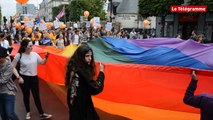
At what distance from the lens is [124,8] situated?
6544cm

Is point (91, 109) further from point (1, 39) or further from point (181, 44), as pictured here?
point (1, 39)

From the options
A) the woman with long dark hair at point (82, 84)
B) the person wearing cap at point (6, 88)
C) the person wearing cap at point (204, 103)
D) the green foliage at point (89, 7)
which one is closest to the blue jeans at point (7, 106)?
the person wearing cap at point (6, 88)

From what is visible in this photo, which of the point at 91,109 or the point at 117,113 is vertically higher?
the point at 91,109

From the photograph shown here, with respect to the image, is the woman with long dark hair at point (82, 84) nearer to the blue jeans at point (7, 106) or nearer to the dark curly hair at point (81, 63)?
the dark curly hair at point (81, 63)

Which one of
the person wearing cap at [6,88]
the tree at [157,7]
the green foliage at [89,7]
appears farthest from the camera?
the green foliage at [89,7]

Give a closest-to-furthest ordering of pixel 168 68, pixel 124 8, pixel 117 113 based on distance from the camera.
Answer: pixel 168 68
pixel 117 113
pixel 124 8

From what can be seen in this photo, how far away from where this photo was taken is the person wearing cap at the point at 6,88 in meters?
5.11

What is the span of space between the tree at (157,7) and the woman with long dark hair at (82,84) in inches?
1298

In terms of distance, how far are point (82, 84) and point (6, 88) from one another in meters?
2.14

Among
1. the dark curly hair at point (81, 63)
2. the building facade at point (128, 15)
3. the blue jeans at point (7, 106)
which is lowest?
the blue jeans at point (7, 106)

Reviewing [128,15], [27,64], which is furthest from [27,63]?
[128,15]

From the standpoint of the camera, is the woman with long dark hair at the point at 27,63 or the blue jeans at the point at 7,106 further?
the woman with long dark hair at the point at 27,63

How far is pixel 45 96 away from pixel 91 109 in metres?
4.47

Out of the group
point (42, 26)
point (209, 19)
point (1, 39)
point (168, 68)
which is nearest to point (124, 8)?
point (209, 19)
